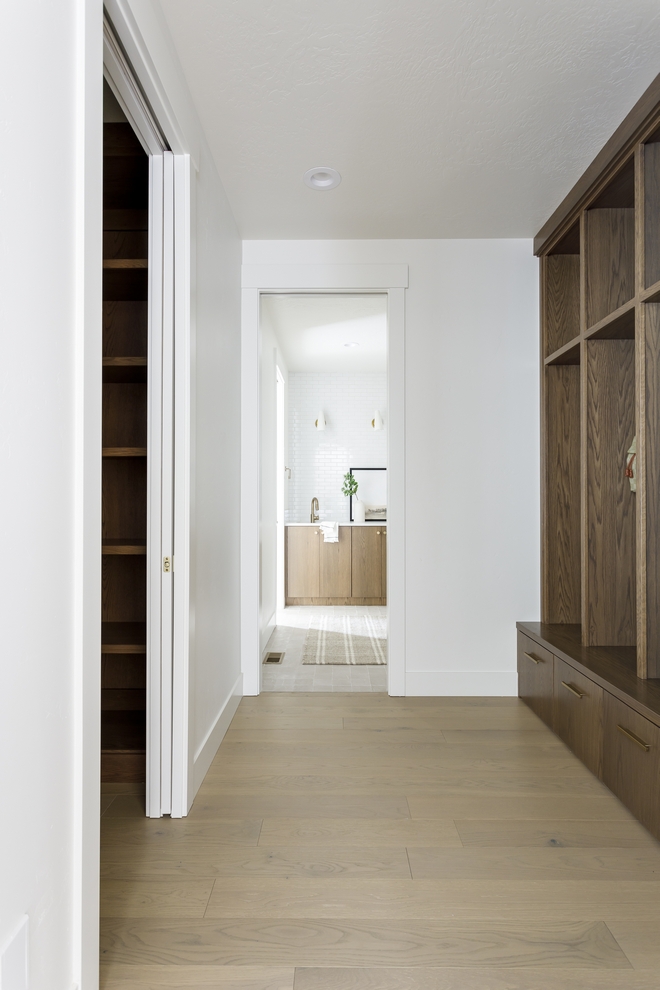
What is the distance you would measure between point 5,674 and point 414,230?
3.08 m

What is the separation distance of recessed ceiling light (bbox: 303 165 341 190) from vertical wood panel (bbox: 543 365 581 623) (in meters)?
1.49

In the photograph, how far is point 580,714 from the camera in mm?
2568

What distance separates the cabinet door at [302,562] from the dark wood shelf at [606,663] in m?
3.10

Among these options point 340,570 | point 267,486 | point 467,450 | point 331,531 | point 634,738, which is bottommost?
point 634,738

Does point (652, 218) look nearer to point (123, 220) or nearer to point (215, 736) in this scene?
point (123, 220)

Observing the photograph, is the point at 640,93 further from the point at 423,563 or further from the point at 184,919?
the point at 184,919

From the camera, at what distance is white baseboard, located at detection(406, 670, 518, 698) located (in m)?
3.45

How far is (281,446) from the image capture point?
6375mm

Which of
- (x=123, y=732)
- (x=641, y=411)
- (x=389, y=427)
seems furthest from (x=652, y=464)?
(x=123, y=732)

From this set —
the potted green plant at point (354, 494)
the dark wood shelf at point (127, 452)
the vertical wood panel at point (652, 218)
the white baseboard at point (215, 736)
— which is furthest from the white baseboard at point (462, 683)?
the potted green plant at point (354, 494)

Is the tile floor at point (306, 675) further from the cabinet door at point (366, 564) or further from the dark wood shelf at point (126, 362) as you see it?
the dark wood shelf at point (126, 362)

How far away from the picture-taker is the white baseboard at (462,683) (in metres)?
3.45

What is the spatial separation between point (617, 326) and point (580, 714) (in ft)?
5.28

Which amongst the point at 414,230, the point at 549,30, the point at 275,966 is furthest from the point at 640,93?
the point at 275,966
